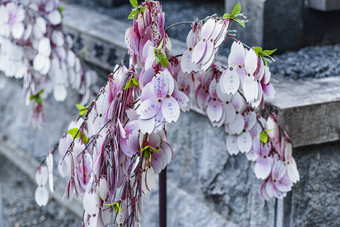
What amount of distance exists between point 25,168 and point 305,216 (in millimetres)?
2270

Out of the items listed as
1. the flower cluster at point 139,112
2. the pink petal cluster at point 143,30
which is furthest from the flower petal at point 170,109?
the pink petal cluster at point 143,30

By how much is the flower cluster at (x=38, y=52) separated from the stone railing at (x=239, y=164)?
1.50 feet

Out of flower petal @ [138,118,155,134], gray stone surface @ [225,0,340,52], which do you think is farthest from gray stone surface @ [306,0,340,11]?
flower petal @ [138,118,155,134]

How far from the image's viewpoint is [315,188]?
2156 millimetres

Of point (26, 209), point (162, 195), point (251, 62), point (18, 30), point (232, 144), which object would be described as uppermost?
point (251, 62)

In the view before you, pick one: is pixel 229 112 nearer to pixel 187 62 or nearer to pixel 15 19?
pixel 187 62

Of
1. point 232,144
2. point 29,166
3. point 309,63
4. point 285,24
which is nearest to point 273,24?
point 285,24

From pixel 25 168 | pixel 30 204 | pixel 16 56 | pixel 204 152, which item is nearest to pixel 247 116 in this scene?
pixel 204 152

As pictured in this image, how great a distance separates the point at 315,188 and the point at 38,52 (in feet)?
3.72

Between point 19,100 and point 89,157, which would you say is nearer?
point 89,157

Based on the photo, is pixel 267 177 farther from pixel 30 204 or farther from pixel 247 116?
pixel 30 204

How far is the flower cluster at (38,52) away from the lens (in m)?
2.25

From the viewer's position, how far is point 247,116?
73.2 inches

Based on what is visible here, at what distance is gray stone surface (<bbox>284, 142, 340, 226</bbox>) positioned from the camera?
83.6 inches
